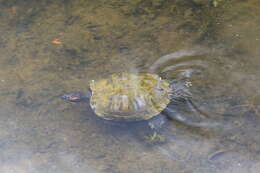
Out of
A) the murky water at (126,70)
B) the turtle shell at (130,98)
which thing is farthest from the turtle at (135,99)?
the murky water at (126,70)

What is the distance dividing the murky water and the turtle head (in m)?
0.07

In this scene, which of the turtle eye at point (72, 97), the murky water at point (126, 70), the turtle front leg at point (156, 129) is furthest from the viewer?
the turtle eye at point (72, 97)

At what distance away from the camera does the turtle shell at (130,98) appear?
333 cm

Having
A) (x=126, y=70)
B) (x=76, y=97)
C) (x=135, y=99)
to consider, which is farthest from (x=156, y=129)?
(x=76, y=97)

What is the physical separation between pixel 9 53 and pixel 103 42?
1.30m

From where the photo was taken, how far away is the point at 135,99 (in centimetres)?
333

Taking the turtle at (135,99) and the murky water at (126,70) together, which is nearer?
the murky water at (126,70)

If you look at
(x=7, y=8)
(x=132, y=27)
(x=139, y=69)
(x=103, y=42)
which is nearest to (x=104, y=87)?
(x=139, y=69)

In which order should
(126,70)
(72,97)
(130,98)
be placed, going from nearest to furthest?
(130,98), (72,97), (126,70)

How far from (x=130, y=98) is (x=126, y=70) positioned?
0.63m

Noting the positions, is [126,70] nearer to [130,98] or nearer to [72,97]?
[130,98]

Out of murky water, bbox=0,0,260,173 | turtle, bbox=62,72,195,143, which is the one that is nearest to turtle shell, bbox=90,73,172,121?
turtle, bbox=62,72,195,143

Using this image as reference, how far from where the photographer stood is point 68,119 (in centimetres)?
361

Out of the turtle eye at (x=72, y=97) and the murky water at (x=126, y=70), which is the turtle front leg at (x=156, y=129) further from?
the turtle eye at (x=72, y=97)
